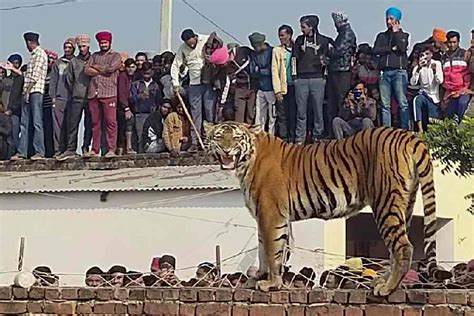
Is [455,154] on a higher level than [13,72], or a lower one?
lower

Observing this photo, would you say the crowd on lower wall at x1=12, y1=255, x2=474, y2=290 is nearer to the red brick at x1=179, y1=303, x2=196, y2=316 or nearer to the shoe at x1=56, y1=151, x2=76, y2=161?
the red brick at x1=179, y1=303, x2=196, y2=316

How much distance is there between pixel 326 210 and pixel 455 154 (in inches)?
45.9

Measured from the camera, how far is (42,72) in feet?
51.5

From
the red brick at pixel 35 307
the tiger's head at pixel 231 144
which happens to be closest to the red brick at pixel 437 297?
the tiger's head at pixel 231 144

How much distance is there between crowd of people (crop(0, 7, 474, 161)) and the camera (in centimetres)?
1345

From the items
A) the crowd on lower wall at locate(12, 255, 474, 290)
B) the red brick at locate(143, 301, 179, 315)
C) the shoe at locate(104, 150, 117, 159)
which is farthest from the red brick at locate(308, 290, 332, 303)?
the shoe at locate(104, 150, 117, 159)

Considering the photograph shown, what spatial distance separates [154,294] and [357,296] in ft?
5.42

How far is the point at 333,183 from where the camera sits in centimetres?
892

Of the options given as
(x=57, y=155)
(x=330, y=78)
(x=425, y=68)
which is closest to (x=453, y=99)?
(x=425, y=68)

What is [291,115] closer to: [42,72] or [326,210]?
[42,72]

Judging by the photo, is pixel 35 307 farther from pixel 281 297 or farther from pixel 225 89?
pixel 225 89

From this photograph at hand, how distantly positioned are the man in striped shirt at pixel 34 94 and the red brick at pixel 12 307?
6311 millimetres

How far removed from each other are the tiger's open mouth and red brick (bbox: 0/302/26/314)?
2.04 metres

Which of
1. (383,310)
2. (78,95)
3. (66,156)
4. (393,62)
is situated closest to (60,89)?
(78,95)
